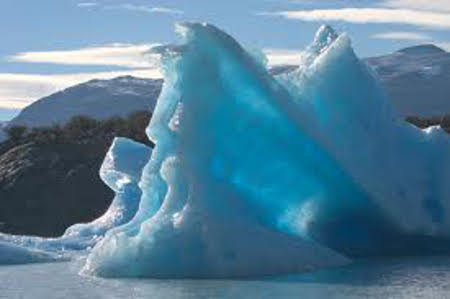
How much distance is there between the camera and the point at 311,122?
1371 cm

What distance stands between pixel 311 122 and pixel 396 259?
2.29 metres

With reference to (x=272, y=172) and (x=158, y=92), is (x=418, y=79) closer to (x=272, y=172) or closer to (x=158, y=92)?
(x=158, y=92)

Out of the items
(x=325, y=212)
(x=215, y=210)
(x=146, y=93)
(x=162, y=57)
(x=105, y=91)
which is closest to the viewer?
(x=215, y=210)

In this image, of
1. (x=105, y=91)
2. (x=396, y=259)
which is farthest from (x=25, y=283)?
(x=105, y=91)

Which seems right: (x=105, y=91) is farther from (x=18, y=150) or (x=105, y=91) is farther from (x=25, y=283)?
(x=25, y=283)

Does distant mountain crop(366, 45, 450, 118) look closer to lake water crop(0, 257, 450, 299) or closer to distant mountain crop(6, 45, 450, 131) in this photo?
distant mountain crop(6, 45, 450, 131)

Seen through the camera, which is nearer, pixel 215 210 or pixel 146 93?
pixel 215 210

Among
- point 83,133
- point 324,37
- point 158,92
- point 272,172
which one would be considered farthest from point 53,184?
point 158,92

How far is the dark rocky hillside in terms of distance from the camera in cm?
3105

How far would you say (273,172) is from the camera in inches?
555

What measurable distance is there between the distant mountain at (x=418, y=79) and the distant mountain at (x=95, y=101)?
25.9 meters

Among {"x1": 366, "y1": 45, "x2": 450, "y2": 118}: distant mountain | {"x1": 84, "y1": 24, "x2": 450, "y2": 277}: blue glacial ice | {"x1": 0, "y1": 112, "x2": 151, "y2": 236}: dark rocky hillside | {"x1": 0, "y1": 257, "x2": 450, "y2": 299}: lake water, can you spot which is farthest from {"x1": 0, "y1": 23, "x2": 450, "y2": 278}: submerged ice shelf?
{"x1": 366, "y1": 45, "x2": 450, "y2": 118}: distant mountain

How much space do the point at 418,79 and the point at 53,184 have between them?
85664mm

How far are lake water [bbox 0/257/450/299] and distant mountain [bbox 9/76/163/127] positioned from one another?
10491 centimetres
